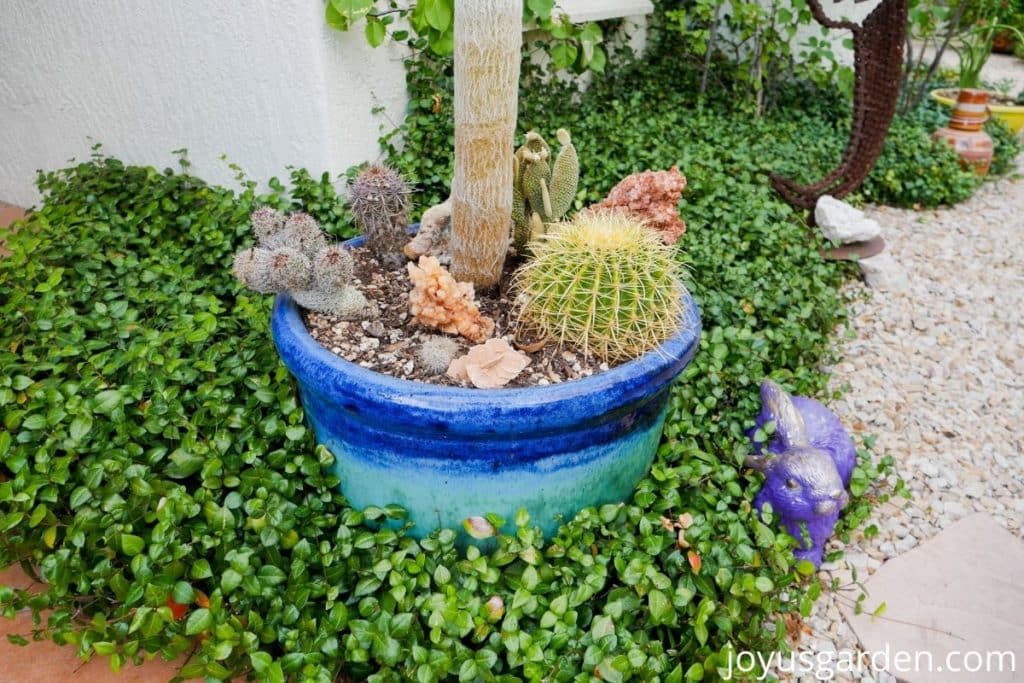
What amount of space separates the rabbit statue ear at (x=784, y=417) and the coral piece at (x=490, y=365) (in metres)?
0.91

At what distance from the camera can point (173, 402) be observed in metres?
1.89

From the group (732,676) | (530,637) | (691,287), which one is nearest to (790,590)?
(732,676)

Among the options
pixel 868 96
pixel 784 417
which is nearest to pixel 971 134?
pixel 868 96

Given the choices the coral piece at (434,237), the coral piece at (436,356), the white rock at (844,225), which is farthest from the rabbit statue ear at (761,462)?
the white rock at (844,225)

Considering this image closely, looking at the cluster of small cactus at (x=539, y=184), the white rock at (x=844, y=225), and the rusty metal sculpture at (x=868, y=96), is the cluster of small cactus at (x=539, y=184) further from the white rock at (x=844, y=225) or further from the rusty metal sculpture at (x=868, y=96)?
the rusty metal sculpture at (x=868, y=96)

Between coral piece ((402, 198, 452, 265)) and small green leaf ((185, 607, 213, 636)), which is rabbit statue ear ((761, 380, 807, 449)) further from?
small green leaf ((185, 607, 213, 636))

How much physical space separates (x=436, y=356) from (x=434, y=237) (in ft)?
1.81

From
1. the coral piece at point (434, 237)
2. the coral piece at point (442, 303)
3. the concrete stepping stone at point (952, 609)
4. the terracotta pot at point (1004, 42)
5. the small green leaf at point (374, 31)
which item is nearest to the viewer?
the coral piece at point (442, 303)

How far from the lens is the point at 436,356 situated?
5.40ft

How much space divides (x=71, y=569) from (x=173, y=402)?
0.48 m

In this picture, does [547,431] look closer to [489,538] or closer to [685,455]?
[489,538]

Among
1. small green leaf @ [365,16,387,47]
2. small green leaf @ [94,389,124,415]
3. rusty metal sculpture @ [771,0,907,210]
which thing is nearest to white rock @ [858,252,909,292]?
rusty metal sculpture @ [771,0,907,210]

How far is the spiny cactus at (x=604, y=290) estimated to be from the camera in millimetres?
1641

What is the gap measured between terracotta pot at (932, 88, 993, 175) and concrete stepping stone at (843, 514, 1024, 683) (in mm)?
3653
